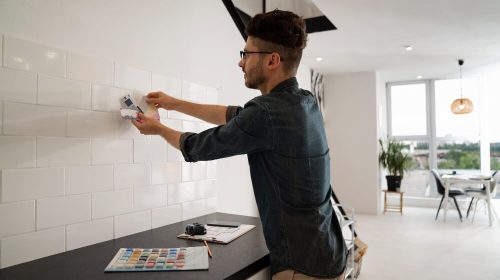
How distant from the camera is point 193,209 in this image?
1.96m

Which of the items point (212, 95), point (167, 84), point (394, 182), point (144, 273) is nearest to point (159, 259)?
point (144, 273)

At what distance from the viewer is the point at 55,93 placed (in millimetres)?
1267

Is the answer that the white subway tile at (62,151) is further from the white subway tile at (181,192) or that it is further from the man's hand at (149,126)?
the white subway tile at (181,192)

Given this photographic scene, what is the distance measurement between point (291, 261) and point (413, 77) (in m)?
7.08

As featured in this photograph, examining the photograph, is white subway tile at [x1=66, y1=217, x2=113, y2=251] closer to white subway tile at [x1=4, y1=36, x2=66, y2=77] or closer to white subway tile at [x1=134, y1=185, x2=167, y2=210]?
white subway tile at [x1=134, y1=185, x2=167, y2=210]

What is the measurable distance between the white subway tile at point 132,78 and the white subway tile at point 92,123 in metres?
0.15

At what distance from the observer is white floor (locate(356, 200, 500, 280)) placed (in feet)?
11.6

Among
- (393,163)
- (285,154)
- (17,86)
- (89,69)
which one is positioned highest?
(89,69)

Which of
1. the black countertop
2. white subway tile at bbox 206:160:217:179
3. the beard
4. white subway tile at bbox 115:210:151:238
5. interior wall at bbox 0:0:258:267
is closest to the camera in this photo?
the black countertop

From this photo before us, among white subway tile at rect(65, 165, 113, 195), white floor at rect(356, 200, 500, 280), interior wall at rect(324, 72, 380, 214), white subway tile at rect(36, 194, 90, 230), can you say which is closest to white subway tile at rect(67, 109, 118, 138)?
white subway tile at rect(65, 165, 113, 195)

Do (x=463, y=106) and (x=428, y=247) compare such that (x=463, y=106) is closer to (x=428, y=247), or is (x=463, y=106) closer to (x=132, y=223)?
(x=428, y=247)

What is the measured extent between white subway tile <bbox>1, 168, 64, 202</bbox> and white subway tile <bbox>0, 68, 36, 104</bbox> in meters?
0.24

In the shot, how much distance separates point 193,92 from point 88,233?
92 centimetres

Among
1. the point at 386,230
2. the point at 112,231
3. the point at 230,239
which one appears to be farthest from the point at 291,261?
the point at 386,230
